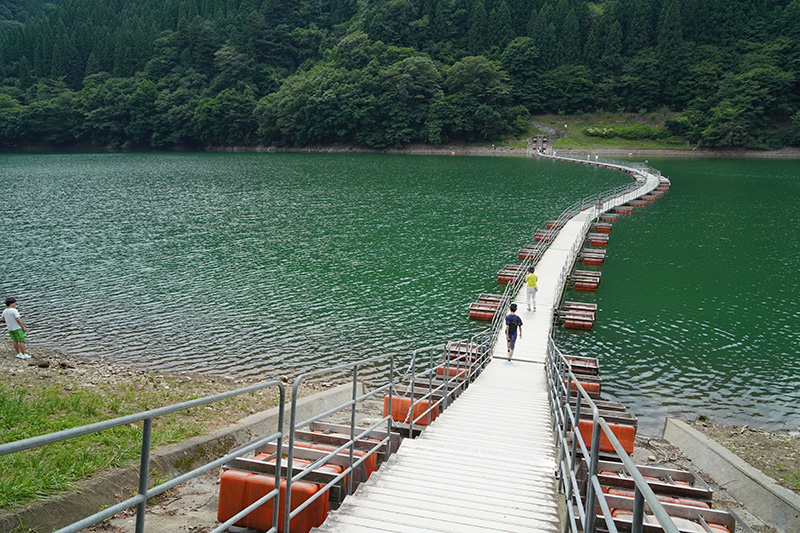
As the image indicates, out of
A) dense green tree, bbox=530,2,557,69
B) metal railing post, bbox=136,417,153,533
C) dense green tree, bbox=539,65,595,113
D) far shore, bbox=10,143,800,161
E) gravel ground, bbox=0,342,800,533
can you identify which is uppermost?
dense green tree, bbox=530,2,557,69

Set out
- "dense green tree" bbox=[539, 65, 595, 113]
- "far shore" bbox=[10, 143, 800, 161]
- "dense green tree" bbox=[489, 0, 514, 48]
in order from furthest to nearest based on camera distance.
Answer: "dense green tree" bbox=[489, 0, 514, 48]
"dense green tree" bbox=[539, 65, 595, 113]
"far shore" bbox=[10, 143, 800, 161]

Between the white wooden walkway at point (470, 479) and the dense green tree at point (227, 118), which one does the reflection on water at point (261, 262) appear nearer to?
the white wooden walkway at point (470, 479)

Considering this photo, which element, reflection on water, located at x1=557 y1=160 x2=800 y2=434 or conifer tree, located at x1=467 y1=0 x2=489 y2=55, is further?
conifer tree, located at x1=467 y1=0 x2=489 y2=55

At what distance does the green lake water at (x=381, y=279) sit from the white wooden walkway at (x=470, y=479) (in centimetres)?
718

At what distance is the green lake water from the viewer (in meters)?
18.7

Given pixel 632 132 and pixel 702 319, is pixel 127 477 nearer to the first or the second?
pixel 702 319

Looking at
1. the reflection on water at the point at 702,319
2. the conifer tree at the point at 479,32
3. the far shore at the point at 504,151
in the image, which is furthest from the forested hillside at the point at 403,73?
the reflection on water at the point at 702,319

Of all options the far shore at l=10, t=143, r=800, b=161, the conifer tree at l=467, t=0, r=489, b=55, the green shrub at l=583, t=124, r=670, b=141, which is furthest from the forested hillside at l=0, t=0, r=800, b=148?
the green shrub at l=583, t=124, r=670, b=141

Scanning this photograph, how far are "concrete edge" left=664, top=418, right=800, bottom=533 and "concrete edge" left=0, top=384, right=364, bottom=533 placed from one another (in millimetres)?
8337

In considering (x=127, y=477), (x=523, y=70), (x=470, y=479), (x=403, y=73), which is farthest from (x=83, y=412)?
(x=523, y=70)

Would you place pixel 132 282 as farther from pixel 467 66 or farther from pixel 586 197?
pixel 467 66

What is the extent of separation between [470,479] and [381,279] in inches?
866

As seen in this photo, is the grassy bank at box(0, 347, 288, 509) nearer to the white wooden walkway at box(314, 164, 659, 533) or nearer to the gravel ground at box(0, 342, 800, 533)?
the gravel ground at box(0, 342, 800, 533)

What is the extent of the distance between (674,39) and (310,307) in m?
119
